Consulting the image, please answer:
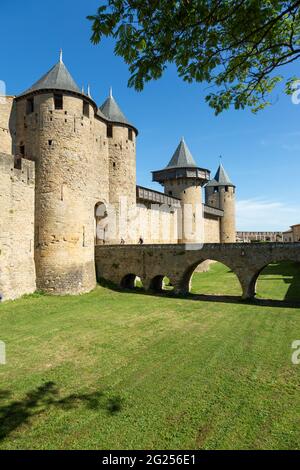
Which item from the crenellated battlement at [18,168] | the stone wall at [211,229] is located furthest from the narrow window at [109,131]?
the stone wall at [211,229]

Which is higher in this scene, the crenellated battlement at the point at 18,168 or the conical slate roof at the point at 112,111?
the conical slate roof at the point at 112,111

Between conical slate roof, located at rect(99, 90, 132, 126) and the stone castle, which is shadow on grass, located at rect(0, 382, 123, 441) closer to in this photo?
the stone castle

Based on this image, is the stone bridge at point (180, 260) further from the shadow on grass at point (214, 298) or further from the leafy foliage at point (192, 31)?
the leafy foliage at point (192, 31)

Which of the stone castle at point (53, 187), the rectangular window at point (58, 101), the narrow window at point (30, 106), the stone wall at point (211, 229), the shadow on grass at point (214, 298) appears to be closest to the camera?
the shadow on grass at point (214, 298)

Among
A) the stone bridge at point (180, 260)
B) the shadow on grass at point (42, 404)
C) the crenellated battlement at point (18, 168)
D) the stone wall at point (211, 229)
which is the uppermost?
the crenellated battlement at point (18, 168)

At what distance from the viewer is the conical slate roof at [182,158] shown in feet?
110

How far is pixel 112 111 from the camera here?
23109 mm

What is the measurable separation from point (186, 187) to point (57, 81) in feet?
60.4

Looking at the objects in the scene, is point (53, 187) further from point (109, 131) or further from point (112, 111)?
point (112, 111)

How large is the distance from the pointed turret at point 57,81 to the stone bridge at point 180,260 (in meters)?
10.1

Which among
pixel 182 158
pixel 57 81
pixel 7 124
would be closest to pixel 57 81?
pixel 57 81
